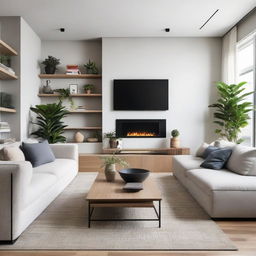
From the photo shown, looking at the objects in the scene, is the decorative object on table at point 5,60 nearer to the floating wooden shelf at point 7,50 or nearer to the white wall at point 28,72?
the floating wooden shelf at point 7,50

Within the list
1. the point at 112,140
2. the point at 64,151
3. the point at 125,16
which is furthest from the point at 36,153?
the point at 125,16

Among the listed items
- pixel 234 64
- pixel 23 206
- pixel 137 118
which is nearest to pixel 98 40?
pixel 137 118

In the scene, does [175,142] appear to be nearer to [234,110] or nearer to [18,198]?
[234,110]

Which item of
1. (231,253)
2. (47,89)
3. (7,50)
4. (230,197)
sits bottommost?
(231,253)

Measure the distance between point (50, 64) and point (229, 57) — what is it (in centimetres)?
386

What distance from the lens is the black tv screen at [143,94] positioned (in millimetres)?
6516

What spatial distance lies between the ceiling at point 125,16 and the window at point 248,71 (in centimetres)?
54

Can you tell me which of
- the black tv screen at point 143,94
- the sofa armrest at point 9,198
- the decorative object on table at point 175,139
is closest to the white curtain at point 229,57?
the black tv screen at point 143,94

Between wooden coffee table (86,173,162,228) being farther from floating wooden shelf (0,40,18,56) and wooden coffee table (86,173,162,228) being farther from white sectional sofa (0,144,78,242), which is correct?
floating wooden shelf (0,40,18,56)

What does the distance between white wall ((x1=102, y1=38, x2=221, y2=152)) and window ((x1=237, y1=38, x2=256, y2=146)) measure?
2.16 feet

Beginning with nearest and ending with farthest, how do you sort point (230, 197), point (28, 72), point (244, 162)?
point (230, 197)
point (244, 162)
point (28, 72)

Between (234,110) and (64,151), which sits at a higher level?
(234,110)

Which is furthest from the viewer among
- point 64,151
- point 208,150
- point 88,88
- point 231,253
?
point 88,88

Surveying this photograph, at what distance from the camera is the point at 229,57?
6082 millimetres
